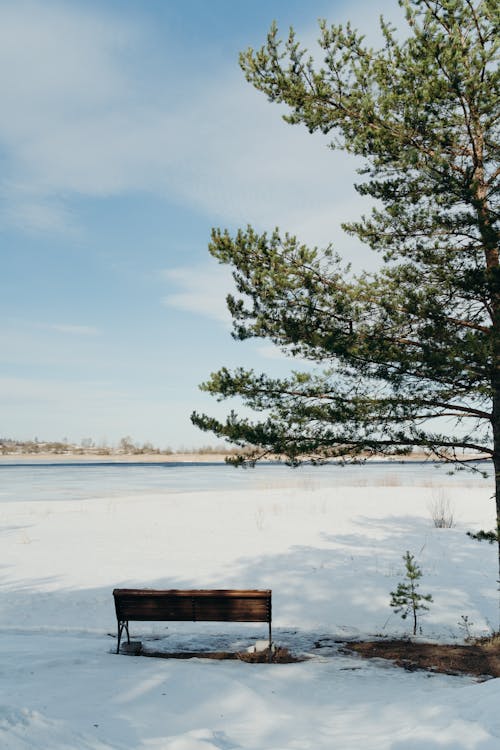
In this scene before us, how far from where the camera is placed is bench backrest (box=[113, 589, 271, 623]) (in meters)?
7.17

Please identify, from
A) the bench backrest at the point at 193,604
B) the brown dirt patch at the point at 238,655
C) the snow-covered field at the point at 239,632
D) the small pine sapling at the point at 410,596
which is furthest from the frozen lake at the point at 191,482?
the bench backrest at the point at 193,604

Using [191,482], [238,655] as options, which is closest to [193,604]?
[238,655]

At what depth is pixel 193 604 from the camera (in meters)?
7.23

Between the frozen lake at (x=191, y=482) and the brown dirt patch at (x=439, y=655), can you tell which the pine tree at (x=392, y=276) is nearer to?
the brown dirt patch at (x=439, y=655)

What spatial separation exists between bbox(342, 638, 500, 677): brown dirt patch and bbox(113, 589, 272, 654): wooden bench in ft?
5.63

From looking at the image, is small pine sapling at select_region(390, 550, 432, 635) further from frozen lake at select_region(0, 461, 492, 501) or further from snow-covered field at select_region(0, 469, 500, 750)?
frozen lake at select_region(0, 461, 492, 501)

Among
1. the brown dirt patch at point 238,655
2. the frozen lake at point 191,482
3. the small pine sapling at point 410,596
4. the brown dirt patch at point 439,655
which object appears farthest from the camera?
the frozen lake at point 191,482

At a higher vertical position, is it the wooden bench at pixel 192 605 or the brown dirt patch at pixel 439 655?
the wooden bench at pixel 192 605

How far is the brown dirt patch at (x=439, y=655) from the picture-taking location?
6.93 m

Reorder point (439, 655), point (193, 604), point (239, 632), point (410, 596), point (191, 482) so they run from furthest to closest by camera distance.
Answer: point (191, 482) → point (239, 632) → point (410, 596) → point (439, 655) → point (193, 604)

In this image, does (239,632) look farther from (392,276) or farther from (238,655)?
(392,276)

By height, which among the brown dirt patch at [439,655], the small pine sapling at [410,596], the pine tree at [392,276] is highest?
the pine tree at [392,276]

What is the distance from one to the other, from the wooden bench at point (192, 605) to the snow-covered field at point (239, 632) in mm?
574

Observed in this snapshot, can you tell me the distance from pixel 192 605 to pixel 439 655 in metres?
3.48
